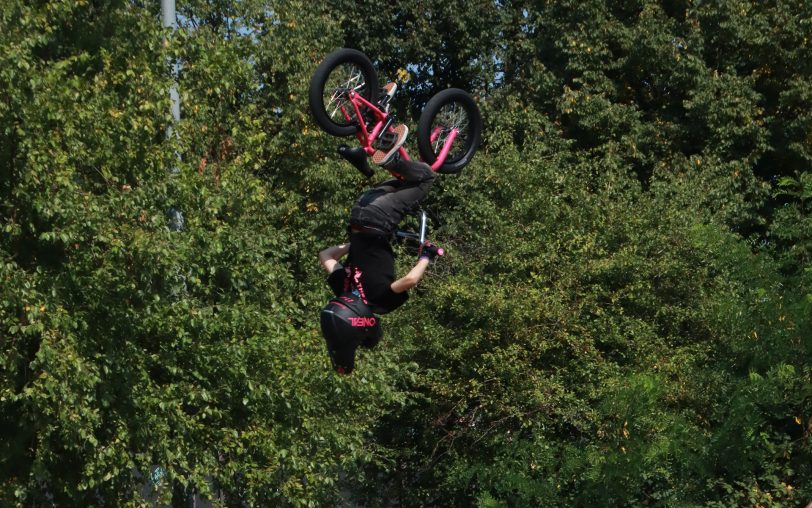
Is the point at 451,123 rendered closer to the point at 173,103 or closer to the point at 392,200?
the point at 392,200

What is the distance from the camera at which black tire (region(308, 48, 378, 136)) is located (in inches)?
258

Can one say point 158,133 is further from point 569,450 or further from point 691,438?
point 691,438

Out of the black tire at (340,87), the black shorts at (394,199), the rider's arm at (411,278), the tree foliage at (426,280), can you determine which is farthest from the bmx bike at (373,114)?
the tree foliage at (426,280)

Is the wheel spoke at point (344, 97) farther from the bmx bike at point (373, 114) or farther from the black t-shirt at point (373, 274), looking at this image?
the black t-shirt at point (373, 274)

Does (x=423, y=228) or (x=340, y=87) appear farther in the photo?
(x=340, y=87)

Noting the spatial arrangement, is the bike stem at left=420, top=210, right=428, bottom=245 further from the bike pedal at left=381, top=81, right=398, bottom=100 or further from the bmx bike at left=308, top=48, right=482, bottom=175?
the bike pedal at left=381, top=81, right=398, bottom=100

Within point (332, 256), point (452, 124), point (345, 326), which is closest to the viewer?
point (345, 326)

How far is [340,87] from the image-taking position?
707 cm

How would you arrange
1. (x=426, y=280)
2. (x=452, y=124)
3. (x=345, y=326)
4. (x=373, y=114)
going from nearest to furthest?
(x=345, y=326)
(x=373, y=114)
(x=452, y=124)
(x=426, y=280)

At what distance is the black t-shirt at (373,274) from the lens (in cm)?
686

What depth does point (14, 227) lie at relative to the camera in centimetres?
1103

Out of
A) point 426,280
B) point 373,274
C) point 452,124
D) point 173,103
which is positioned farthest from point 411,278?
point 426,280

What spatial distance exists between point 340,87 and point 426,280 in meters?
10.0

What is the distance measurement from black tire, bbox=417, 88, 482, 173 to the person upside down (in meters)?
0.23
